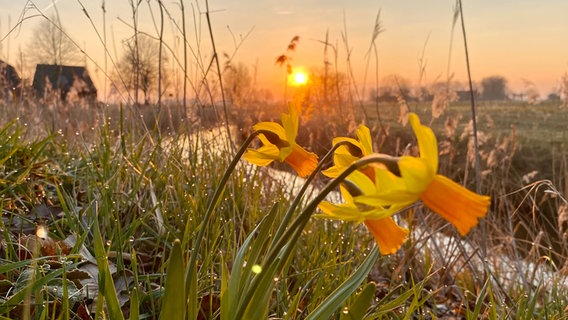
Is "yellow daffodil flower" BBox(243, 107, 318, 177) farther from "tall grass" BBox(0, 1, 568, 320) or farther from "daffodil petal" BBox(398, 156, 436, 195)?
"daffodil petal" BBox(398, 156, 436, 195)

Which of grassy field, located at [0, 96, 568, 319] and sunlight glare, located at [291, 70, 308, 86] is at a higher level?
sunlight glare, located at [291, 70, 308, 86]

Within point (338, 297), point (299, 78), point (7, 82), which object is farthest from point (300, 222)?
point (7, 82)

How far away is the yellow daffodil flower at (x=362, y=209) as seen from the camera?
2.12 feet

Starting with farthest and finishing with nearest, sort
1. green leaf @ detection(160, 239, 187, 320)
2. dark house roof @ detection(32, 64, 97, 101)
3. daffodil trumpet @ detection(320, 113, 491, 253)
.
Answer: dark house roof @ detection(32, 64, 97, 101)
green leaf @ detection(160, 239, 187, 320)
daffodil trumpet @ detection(320, 113, 491, 253)

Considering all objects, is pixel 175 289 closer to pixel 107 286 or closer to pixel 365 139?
pixel 107 286

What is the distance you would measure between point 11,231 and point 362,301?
1.07 meters

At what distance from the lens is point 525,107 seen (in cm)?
380

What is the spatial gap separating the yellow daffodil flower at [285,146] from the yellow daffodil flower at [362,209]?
37mm

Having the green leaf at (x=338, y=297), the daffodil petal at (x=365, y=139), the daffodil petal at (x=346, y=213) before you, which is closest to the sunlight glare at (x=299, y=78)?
the green leaf at (x=338, y=297)

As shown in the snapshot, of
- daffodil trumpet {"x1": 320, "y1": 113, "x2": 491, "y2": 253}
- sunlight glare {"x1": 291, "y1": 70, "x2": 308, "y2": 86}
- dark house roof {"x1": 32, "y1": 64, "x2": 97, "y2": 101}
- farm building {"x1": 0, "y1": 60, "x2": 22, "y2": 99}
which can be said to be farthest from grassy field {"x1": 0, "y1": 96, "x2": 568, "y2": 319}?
dark house roof {"x1": 32, "y1": 64, "x2": 97, "y2": 101}

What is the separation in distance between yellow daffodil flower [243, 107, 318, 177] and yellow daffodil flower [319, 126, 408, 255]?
37mm

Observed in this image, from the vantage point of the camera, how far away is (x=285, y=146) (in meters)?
0.79

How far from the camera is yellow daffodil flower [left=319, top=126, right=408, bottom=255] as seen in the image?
2.12ft

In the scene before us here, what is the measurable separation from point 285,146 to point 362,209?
18cm
